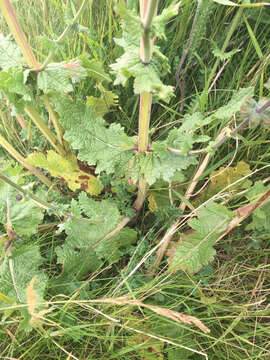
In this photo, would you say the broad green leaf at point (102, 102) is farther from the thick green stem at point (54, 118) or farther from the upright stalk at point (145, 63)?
the upright stalk at point (145, 63)

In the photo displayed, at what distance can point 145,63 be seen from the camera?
0.74 meters

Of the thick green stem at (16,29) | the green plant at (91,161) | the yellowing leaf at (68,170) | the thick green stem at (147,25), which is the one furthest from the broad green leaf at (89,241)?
the thick green stem at (147,25)

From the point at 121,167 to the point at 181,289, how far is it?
0.51 m

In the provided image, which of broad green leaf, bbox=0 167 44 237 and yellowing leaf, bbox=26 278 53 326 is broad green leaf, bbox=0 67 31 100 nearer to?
broad green leaf, bbox=0 167 44 237

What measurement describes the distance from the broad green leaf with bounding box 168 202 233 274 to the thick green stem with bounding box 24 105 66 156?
1.96ft

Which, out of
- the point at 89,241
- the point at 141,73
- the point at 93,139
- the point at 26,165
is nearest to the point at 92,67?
the point at 93,139

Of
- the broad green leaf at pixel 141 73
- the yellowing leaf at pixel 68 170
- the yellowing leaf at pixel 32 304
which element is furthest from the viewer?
the yellowing leaf at pixel 68 170

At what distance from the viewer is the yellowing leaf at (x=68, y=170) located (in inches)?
47.2

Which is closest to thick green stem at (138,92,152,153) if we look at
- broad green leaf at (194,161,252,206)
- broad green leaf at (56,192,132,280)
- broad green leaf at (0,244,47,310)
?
broad green leaf at (56,192,132,280)

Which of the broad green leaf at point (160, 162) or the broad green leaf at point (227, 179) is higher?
the broad green leaf at point (160, 162)

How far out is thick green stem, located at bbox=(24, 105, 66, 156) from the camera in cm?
106

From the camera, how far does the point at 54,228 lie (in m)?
1.35

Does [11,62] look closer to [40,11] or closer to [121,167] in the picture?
[121,167]

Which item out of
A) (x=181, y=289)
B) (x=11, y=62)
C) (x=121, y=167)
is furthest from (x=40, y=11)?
(x=181, y=289)
